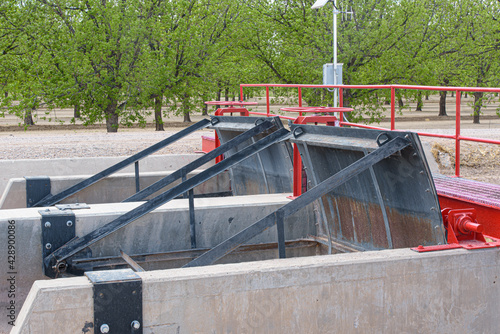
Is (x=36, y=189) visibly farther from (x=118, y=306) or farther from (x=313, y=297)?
(x=313, y=297)

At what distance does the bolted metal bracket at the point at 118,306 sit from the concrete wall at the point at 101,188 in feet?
16.9

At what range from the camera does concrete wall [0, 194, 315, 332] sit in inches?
214

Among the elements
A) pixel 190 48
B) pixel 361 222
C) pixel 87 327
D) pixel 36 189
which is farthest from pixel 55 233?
pixel 190 48

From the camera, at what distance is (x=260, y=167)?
7836 millimetres

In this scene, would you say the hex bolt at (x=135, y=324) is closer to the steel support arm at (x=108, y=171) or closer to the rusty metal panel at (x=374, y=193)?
the rusty metal panel at (x=374, y=193)

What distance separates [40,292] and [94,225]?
104 inches

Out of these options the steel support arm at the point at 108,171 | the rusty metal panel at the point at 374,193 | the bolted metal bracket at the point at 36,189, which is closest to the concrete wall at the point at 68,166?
the bolted metal bracket at the point at 36,189

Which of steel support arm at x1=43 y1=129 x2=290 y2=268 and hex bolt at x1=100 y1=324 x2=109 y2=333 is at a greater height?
steel support arm at x1=43 y1=129 x2=290 y2=268

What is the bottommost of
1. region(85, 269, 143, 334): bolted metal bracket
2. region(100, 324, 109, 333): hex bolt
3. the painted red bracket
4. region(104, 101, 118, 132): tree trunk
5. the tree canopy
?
region(100, 324, 109, 333): hex bolt

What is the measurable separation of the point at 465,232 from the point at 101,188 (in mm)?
5875

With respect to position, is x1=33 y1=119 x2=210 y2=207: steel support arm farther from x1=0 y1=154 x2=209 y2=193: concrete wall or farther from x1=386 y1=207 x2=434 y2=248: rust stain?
x1=386 y1=207 x2=434 y2=248: rust stain

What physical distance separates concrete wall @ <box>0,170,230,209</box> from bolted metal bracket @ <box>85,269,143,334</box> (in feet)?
16.9

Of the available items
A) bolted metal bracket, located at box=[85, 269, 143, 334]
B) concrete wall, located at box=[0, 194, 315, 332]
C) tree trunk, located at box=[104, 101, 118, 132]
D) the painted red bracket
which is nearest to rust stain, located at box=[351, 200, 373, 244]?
concrete wall, located at box=[0, 194, 315, 332]

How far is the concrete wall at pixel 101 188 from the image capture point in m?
7.95
